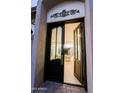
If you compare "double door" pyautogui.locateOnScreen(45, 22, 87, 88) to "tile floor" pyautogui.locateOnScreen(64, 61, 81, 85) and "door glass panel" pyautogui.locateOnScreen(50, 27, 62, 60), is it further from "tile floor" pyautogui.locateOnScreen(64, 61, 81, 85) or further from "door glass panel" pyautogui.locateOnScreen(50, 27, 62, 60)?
"tile floor" pyautogui.locateOnScreen(64, 61, 81, 85)

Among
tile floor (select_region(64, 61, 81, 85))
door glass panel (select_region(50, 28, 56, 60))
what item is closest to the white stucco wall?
door glass panel (select_region(50, 28, 56, 60))

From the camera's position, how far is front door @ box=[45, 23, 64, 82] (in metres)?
4.94

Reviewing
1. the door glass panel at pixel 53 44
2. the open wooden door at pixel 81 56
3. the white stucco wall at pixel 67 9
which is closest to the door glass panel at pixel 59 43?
the door glass panel at pixel 53 44

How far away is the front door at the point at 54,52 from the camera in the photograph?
4941 mm

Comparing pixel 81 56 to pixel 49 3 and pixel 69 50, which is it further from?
pixel 69 50

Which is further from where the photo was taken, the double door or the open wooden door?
the double door

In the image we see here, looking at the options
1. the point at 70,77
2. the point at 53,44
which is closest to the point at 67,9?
the point at 53,44

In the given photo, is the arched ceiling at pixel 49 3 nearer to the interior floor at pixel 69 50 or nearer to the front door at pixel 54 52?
the front door at pixel 54 52

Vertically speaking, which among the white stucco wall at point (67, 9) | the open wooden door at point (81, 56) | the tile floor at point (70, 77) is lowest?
the tile floor at point (70, 77)

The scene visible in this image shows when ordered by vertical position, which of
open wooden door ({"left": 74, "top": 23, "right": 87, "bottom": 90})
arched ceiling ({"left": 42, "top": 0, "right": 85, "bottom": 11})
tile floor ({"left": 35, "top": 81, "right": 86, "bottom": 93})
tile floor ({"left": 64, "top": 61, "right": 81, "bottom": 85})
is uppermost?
arched ceiling ({"left": 42, "top": 0, "right": 85, "bottom": 11})
